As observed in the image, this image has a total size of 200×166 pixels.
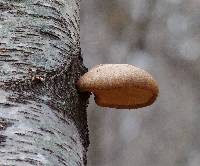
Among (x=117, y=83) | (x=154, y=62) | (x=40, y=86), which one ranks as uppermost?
(x=154, y=62)

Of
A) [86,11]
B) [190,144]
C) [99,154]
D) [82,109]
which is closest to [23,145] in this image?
[82,109]

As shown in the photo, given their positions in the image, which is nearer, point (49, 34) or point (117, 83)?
point (49, 34)

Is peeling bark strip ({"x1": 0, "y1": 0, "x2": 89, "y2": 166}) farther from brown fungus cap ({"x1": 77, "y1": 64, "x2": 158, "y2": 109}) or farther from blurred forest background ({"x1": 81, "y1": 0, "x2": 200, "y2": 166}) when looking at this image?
blurred forest background ({"x1": 81, "y1": 0, "x2": 200, "y2": 166})

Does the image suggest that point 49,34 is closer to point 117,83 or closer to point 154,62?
point 117,83

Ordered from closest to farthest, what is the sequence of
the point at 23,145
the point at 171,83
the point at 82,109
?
the point at 23,145, the point at 82,109, the point at 171,83

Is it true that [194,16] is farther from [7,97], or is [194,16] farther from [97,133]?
[7,97]

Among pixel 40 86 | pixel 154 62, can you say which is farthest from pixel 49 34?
pixel 154 62

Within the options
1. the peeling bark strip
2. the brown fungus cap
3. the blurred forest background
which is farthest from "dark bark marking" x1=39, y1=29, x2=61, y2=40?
the blurred forest background

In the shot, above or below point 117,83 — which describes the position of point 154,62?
above
